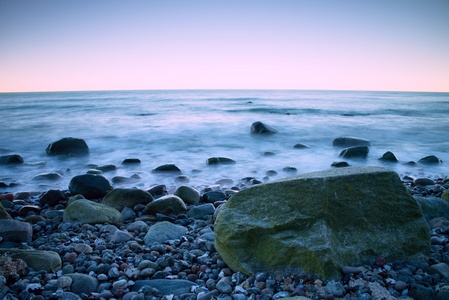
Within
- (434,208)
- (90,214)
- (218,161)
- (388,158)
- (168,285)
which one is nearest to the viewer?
(168,285)

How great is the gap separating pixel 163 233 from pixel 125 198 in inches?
57.8

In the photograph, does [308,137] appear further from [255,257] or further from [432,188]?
[255,257]

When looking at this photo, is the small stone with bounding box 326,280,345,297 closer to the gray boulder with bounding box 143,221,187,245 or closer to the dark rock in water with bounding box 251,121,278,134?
the gray boulder with bounding box 143,221,187,245

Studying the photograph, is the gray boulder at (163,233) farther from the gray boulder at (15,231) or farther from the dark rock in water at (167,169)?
the dark rock in water at (167,169)

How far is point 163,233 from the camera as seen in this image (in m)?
3.47

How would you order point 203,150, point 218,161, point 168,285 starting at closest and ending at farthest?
1. point 168,285
2. point 218,161
3. point 203,150

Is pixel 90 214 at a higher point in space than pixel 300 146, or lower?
higher

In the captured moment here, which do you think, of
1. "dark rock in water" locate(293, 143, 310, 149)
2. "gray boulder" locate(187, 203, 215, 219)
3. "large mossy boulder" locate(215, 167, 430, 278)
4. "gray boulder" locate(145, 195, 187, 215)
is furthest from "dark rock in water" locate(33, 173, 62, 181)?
"dark rock in water" locate(293, 143, 310, 149)

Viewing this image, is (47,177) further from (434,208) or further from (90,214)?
(434,208)

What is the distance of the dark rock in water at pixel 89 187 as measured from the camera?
540cm

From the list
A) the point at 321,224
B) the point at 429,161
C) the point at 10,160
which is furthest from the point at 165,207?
the point at 429,161

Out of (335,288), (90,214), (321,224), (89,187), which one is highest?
(321,224)

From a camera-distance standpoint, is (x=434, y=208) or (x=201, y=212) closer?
(x=434, y=208)

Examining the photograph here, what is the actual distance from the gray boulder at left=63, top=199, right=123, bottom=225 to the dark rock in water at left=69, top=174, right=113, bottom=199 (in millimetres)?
1345
